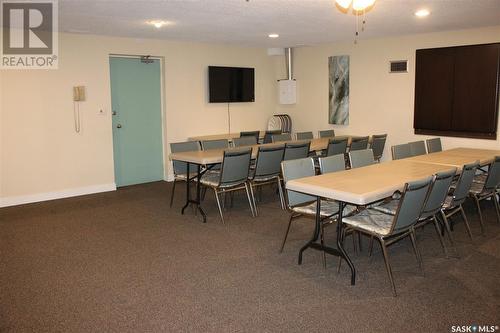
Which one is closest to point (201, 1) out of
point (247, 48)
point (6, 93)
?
point (6, 93)

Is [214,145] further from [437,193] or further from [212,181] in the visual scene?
[437,193]

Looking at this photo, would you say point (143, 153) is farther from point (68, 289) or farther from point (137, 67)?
point (68, 289)

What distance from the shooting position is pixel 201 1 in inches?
173

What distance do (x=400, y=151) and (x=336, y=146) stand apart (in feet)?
3.64

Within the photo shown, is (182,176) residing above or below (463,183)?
below

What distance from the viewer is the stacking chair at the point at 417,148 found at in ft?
18.5

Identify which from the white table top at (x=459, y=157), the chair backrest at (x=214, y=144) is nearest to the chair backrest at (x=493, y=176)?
the white table top at (x=459, y=157)

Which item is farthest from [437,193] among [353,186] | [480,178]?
[480,178]

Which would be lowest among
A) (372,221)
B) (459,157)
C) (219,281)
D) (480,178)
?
(219,281)

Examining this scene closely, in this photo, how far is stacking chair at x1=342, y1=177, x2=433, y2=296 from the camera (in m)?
3.24

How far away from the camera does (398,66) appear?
23.6 ft

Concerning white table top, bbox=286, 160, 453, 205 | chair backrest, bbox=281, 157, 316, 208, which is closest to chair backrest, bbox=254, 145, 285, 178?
chair backrest, bbox=281, 157, 316, 208

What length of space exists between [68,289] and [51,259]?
2.59 ft

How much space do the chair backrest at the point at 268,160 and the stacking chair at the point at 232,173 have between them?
0.66 feet
